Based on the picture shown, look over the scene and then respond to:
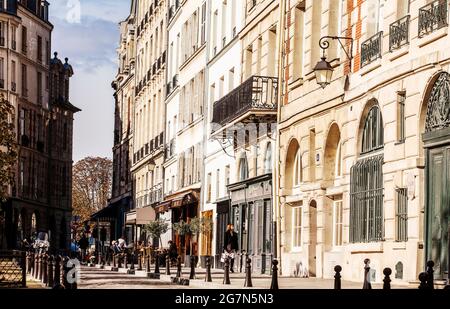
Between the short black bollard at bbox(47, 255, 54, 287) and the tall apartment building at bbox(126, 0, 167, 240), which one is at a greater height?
the tall apartment building at bbox(126, 0, 167, 240)

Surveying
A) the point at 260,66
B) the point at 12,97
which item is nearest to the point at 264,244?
the point at 260,66

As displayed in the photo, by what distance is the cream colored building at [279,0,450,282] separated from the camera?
81.7 feet

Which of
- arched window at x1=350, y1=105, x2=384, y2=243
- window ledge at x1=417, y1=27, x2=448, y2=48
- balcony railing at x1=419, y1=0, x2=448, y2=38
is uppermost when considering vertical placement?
balcony railing at x1=419, y1=0, x2=448, y2=38

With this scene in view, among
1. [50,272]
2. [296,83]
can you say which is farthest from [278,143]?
[50,272]

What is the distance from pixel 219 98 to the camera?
173ft

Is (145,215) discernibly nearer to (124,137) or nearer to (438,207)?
(124,137)

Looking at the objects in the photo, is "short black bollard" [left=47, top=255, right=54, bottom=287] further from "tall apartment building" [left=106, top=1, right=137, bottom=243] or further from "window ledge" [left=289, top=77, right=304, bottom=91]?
"tall apartment building" [left=106, top=1, right=137, bottom=243]

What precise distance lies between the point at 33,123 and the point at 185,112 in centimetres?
2247

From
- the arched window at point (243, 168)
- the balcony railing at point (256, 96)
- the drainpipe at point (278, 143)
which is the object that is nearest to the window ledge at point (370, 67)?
the drainpipe at point (278, 143)

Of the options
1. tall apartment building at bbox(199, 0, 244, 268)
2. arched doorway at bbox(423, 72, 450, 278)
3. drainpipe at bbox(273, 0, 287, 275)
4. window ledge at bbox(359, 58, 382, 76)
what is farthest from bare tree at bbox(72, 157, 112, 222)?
arched doorway at bbox(423, 72, 450, 278)

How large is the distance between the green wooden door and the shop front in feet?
50.8

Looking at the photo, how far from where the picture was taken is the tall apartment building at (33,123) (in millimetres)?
68875

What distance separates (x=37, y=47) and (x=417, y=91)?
183 feet

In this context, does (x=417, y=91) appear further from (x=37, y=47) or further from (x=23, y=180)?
(x=37, y=47)
